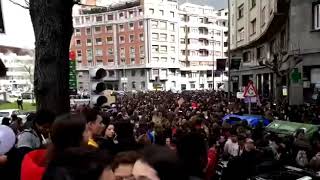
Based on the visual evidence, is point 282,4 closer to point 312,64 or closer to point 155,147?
point 312,64

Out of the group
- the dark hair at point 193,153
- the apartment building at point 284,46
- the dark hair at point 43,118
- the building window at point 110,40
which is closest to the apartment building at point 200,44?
the building window at point 110,40

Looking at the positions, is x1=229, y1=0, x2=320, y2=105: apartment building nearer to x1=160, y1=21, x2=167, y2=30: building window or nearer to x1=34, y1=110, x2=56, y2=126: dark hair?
x1=34, y1=110, x2=56, y2=126: dark hair

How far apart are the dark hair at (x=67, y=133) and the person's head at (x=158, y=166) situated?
659mm

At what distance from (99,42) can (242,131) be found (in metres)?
82.6

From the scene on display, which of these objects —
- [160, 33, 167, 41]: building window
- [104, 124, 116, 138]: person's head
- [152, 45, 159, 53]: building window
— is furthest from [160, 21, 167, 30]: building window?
[104, 124, 116, 138]: person's head

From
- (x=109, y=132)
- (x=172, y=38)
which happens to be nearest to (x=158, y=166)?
(x=109, y=132)

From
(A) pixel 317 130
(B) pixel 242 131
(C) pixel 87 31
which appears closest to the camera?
(B) pixel 242 131

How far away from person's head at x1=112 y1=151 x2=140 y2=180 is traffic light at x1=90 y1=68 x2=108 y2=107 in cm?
478

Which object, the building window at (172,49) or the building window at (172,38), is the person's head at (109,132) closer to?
the building window at (172,49)

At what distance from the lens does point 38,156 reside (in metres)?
3.33

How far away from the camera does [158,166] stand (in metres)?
2.41

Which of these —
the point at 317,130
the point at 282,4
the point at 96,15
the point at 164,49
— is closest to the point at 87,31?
the point at 96,15

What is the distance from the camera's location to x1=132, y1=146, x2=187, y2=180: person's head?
2.40 meters

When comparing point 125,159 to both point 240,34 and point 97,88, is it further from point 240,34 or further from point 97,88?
point 240,34
